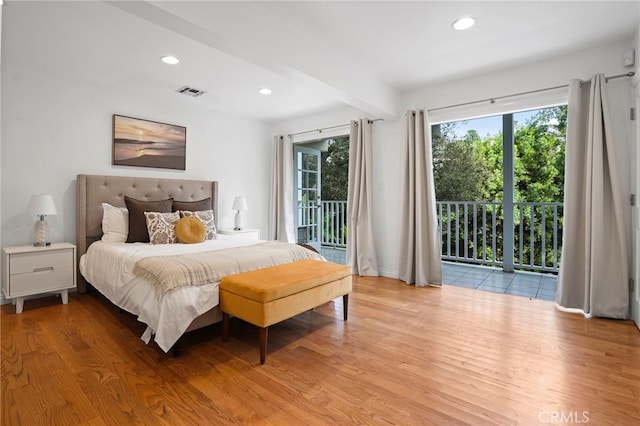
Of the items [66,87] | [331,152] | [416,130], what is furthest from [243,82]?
[331,152]

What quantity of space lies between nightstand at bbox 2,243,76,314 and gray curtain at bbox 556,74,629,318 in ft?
15.4

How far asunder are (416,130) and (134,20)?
9.69 ft

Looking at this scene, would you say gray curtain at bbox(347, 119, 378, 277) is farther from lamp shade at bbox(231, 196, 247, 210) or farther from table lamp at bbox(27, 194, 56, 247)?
table lamp at bbox(27, 194, 56, 247)

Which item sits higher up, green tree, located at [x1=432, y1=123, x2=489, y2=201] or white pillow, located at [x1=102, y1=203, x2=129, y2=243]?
green tree, located at [x1=432, y1=123, x2=489, y2=201]

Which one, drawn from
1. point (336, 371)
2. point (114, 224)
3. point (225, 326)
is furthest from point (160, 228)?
point (336, 371)

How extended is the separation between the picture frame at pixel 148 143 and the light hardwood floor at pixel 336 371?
189 centimetres

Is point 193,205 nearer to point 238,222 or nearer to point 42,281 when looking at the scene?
point 238,222

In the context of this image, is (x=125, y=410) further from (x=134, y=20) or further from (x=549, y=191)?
(x=549, y=191)

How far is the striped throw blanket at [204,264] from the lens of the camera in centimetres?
221

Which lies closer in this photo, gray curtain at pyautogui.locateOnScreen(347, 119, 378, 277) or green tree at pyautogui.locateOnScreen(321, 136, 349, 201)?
gray curtain at pyautogui.locateOnScreen(347, 119, 378, 277)

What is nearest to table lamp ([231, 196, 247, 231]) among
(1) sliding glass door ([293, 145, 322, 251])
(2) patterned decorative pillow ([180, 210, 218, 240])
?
(2) patterned decorative pillow ([180, 210, 218, 240])

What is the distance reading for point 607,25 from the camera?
263cm

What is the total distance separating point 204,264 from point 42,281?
1883mm

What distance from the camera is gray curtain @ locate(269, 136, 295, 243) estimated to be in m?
5.40
